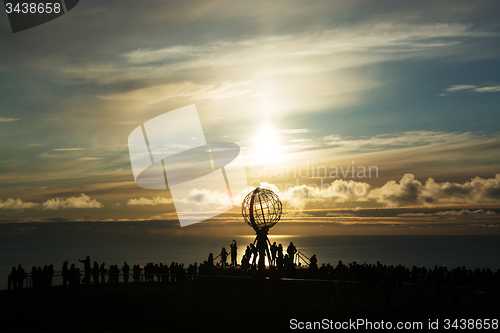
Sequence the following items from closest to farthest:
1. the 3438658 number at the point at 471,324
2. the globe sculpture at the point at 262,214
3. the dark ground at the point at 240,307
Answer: the 3438658 number at the point at 471,324, the dark ground at the point at 240,307, the globe sculpture at the point at 262,214

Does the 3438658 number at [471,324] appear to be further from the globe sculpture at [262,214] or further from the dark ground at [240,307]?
the globe sculpture at [262,214]

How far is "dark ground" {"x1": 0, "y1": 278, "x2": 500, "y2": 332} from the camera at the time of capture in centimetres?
1502

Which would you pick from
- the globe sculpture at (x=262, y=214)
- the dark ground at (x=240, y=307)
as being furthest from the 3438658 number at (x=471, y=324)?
the globe sculpture at (x=262, y=214)

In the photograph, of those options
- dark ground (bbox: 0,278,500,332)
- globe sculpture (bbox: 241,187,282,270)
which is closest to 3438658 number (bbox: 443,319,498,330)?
dark ground (bbox: 0,278,500,332)

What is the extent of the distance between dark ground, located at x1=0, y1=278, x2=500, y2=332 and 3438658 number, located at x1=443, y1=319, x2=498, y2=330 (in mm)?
190

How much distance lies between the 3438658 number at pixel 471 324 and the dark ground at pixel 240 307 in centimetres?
19

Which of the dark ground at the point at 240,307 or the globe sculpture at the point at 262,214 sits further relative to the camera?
the globe sculpture at the point at 262,214

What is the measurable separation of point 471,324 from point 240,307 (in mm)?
9056

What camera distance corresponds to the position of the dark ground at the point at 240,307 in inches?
591

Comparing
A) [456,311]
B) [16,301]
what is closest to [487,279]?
[456,311]

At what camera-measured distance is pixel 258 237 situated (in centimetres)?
2719

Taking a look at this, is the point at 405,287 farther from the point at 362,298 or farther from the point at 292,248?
the point at 292,248

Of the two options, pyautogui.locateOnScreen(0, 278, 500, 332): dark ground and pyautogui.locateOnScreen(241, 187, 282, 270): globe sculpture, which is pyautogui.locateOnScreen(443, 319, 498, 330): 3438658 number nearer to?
pyautogui.locateOnScreen(0, 278, 500, 332): dark ground

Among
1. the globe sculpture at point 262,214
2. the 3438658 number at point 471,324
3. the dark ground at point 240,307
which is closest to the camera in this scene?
Result: the 3438658 number at point 471,324
